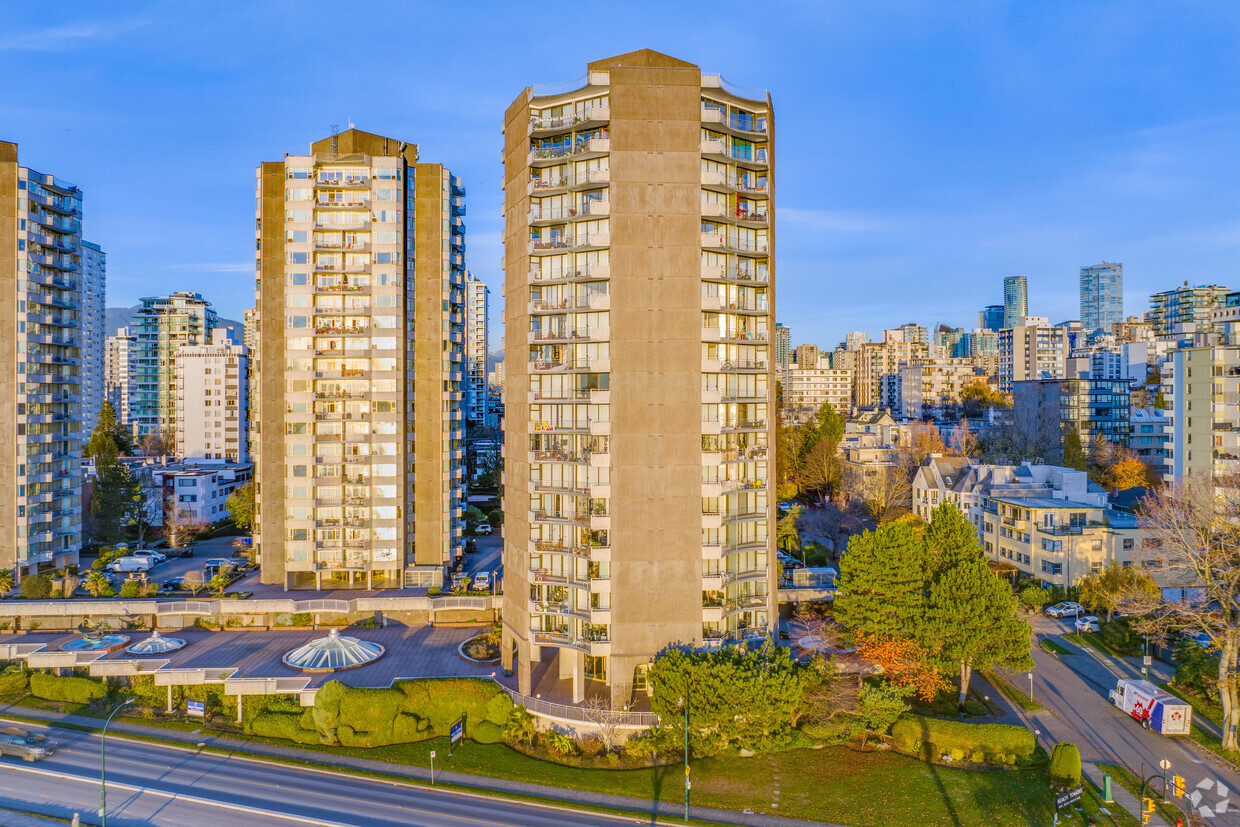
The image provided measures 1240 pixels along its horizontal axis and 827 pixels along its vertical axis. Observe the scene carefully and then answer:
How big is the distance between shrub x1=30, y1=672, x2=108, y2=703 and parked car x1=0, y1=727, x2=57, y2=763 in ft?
16.3

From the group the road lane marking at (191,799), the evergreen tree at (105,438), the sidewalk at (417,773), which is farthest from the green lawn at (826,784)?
the evergreen tree at (105,438)

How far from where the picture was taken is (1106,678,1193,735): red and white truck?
3959 cm

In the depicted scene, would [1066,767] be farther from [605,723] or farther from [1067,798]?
[605,723]

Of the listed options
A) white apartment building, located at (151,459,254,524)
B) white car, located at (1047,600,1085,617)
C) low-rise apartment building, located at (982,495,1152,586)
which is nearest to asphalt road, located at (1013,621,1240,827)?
white car, located at (1047,600,1085,617)

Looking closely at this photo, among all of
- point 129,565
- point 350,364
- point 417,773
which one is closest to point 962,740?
point 417,773

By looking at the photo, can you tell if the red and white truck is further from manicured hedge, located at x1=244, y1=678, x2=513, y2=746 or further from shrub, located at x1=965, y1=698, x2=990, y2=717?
manicured hedge, located at x1=244, y1=678, x2=513, y2=746

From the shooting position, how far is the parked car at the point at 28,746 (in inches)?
1508

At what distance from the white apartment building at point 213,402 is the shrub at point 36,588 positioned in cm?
6461

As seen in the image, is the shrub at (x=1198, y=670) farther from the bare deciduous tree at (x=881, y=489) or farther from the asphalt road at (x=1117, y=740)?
the bare deciduous tree at (x=881, y=489)

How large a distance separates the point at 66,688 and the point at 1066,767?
5783 cm

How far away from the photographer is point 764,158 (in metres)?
43.2

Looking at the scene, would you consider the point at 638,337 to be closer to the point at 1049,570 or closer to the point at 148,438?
the point at 1049,570

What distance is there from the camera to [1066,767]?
33875 millimetres

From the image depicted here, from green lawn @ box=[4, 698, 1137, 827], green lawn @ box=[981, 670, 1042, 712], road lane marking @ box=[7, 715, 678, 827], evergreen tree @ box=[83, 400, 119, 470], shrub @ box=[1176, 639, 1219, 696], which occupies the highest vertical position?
evergreen tree @ box=[83, 400, 119, 470]
